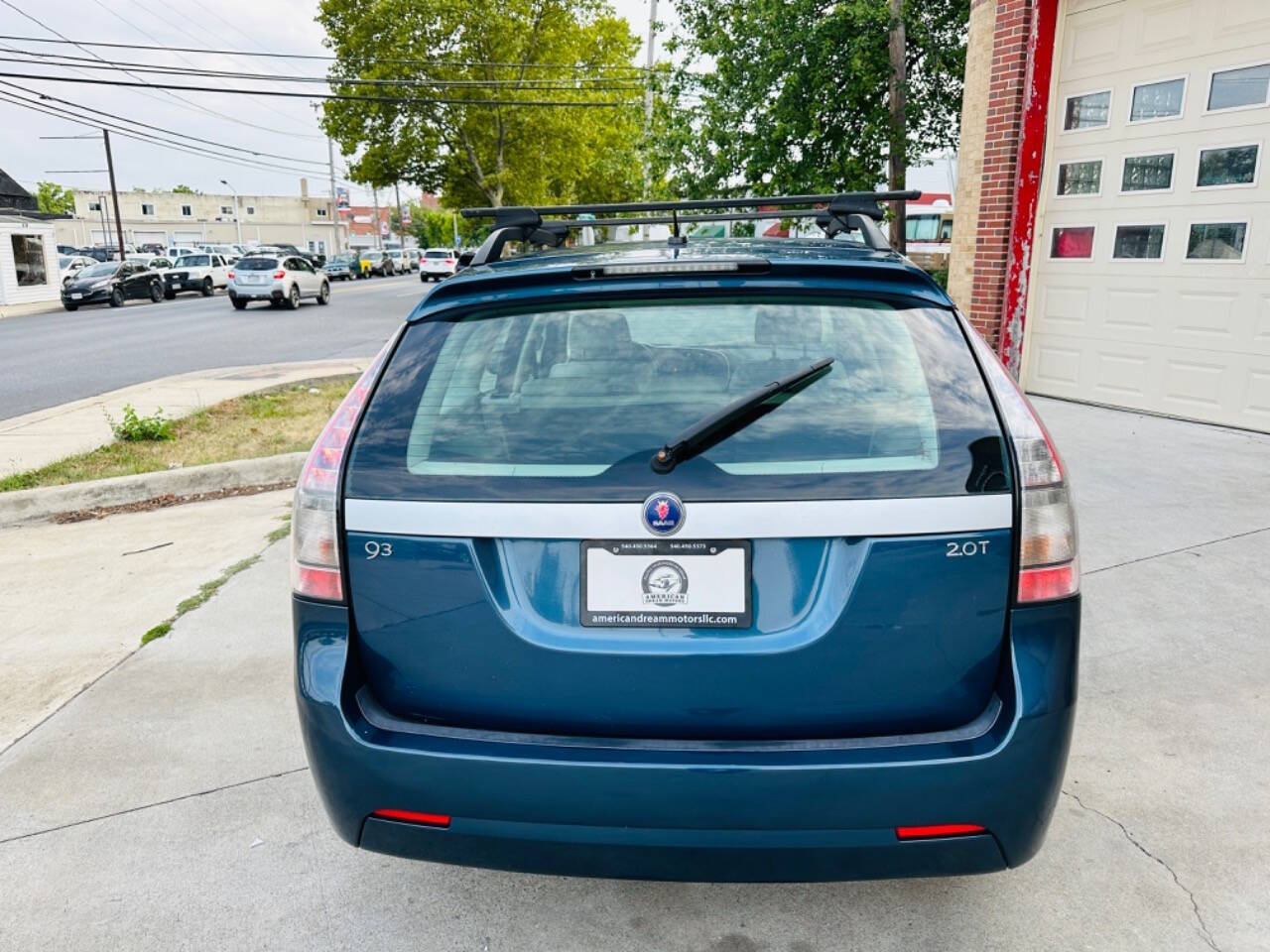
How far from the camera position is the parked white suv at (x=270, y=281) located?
26797 millimetres

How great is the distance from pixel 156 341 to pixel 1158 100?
17.3 m

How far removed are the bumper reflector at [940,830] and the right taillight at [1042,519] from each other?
1.53 ft

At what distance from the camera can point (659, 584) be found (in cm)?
189

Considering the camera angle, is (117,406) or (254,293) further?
(254,293)

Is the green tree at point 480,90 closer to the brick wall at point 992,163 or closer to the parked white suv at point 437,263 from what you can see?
the parked white suv at point 437,263

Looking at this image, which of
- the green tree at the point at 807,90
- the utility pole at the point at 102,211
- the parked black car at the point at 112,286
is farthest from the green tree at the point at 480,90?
the utility pole at the point at 102,211

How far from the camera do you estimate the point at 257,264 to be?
90.1 feet

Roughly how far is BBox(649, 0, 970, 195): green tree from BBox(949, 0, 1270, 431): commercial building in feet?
12.4

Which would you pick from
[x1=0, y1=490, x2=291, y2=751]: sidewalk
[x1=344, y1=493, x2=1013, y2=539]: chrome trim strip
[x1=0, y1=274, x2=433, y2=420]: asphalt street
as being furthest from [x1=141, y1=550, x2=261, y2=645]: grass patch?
[x1=0, y1=274, x2=433, y2=420]: asphalt street

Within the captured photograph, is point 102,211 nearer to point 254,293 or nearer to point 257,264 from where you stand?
point 257,264

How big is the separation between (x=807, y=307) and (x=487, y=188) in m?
43.0

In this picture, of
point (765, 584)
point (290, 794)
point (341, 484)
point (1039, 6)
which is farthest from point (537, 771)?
point (1039, 6)

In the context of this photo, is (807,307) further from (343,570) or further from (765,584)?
(343,570)

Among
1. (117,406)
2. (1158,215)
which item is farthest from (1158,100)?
(117,406)
